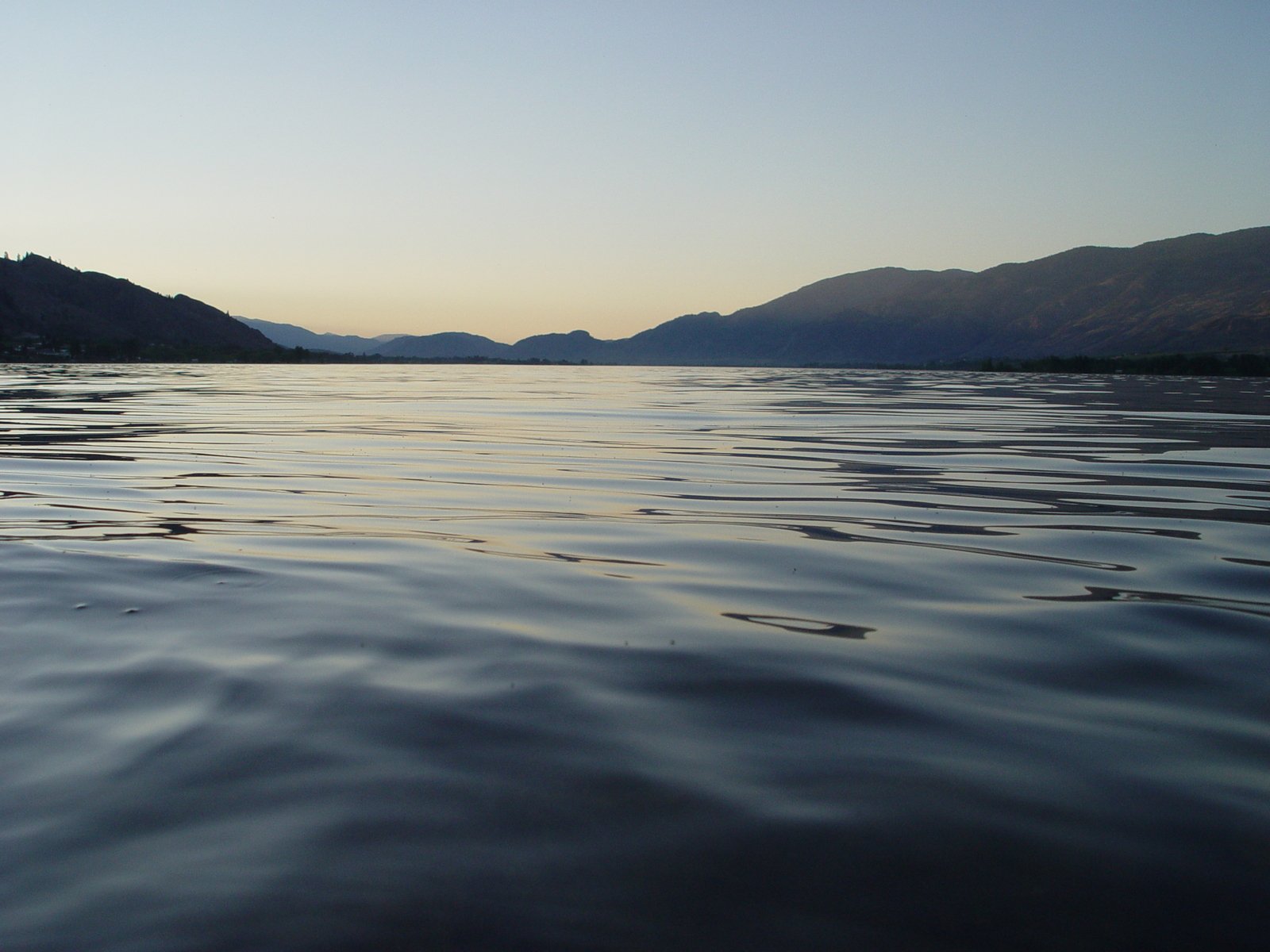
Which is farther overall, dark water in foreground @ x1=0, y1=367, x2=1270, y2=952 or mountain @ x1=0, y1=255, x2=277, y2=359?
mountain @ x1=0, y1=255, x2=277, y2=359

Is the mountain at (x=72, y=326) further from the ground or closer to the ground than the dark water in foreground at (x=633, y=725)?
further from the ground

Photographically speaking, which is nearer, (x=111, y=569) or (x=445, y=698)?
(x=445, y=698)

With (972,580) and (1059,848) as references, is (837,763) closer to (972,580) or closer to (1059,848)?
(1059,848)

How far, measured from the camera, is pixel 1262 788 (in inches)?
141

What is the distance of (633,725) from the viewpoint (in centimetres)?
418

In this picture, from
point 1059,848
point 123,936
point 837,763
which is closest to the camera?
point 123,936

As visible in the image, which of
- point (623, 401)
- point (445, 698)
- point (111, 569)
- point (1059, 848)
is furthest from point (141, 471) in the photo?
point (623, 401)

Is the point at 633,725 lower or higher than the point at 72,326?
lower

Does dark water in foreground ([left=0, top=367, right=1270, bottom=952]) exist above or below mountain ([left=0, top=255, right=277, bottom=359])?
below

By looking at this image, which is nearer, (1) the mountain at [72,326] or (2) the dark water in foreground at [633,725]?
(2) the dark water in foreground at [633,725]

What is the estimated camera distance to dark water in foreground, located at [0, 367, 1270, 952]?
2.81 metres

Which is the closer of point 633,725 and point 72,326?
point 633,725

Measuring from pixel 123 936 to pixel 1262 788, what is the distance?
12.6 feet

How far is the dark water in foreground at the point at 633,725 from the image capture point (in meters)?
2.81
